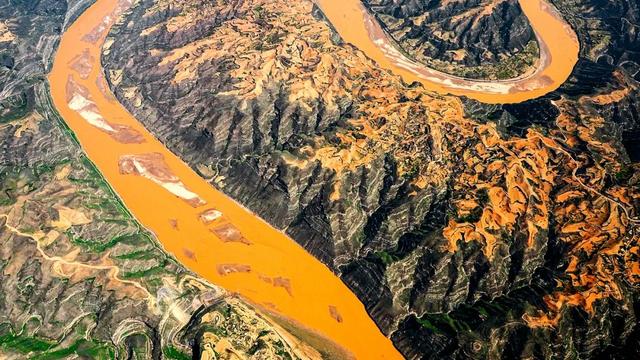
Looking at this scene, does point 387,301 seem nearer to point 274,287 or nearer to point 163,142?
point 274,287

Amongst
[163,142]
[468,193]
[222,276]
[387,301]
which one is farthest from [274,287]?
[163,142]

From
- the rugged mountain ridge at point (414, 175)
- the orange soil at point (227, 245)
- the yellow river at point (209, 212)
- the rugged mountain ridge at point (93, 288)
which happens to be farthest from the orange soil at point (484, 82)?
the rugged mountain ridge at point (93, 288)

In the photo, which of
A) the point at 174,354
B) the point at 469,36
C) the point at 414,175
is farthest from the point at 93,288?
the point at 469,36

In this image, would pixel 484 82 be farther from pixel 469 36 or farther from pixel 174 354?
pixel 174 354

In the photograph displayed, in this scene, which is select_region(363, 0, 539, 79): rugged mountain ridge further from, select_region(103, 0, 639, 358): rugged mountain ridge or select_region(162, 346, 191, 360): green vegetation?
select_region(162, 346, 191, 360): green vegetation

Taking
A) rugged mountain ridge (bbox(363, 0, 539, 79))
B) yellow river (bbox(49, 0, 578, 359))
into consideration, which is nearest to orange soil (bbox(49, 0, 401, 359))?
yellow river (bbox(49, 0, 578, 359))

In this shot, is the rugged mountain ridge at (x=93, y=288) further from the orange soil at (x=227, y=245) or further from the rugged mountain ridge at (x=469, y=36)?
the rugged mountain ridge at (x=469, y=36)
